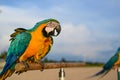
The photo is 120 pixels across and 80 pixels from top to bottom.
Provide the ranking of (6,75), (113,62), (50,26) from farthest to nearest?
(113,62)
(50,26)
(6,75)

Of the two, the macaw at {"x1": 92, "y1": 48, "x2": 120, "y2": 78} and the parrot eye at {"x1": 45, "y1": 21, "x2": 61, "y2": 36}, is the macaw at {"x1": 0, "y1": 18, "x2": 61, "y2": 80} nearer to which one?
the parrot eye at {"x1": 45, "y1": 21, "x2": 61, "y2": 36}

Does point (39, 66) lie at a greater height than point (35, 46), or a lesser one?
lesser

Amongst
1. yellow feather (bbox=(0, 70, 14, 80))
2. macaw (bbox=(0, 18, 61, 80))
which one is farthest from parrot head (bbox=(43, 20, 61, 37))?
yellow feather (bbox=(0, 70, 14, 80))

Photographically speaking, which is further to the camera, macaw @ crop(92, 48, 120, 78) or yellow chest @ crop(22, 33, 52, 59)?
macaw @ crop(92, 48, 120, 78)

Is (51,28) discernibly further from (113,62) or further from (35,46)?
(113,62)

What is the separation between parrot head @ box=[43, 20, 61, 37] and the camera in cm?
400

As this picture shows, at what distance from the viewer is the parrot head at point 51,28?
4.00 m

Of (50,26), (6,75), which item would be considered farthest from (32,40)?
(6,75)

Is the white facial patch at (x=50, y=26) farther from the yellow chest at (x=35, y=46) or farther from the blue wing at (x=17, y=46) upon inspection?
the blue wing at (x=17, y=46)

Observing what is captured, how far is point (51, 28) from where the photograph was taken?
157 inches

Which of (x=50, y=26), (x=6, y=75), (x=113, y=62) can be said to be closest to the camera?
(x=6, y=75)

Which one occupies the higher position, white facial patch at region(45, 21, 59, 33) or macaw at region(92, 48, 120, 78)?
white facial patch at region(45, 21, 59, 33)

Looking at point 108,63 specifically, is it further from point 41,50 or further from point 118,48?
point 41,50

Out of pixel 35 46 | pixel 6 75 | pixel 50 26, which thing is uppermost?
pixel 50 26
